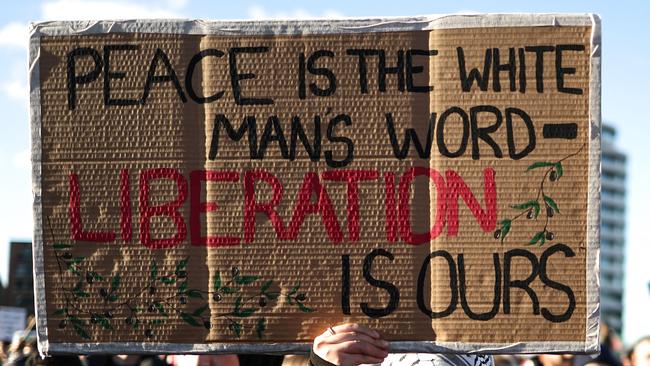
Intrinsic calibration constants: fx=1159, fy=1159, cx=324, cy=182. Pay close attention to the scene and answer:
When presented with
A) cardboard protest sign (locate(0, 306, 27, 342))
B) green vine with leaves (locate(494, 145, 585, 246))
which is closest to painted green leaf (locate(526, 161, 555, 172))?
green vine with leaves (locate(494, 145, 585, 246))

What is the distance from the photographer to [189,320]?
10.8 ft

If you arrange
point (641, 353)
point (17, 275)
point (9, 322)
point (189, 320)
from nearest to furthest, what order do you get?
point (189, 320) → point (641, 353) → point (9, 322) → point (17, 275)

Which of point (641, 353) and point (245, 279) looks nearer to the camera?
point (245, 279)

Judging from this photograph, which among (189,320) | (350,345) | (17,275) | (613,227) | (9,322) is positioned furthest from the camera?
(613,227)

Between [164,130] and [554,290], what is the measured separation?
1195mm

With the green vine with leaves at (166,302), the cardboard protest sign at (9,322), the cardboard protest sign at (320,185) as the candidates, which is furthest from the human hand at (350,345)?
the cardboard protest sign at (9,322)

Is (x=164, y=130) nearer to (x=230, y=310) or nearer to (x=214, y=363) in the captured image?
(x=230, y=310)

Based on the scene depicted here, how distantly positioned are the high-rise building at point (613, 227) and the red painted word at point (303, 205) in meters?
149

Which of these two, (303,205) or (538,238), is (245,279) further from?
(538,238)

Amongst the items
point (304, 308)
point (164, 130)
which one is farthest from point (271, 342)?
point (164, 130)

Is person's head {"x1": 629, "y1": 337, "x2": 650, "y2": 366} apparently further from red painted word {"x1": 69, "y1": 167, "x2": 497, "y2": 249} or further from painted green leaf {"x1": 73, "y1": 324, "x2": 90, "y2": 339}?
painted green leaf {"x1": 73, "y1": 324, "x2": 90, "y2": 339}

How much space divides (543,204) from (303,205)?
2.20ft

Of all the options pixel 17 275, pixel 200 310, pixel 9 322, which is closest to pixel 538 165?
pixel 200 310

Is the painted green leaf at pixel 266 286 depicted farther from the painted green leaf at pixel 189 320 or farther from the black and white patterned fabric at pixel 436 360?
the black and white patterned fabric at pixel 436 360
